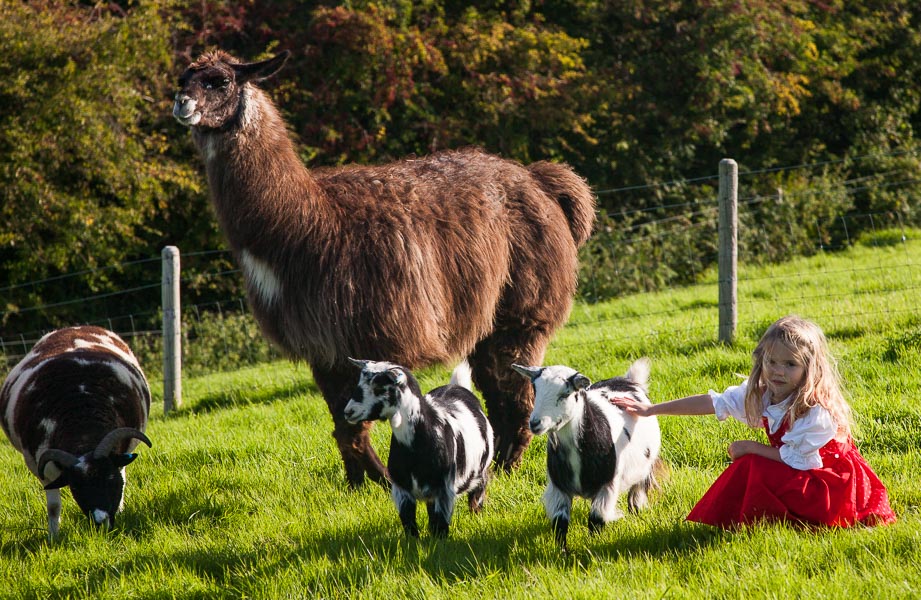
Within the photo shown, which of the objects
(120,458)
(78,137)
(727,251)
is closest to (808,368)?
(120,458)

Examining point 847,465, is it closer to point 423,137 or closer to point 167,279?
point 167,279

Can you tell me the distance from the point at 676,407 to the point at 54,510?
381 centimetres

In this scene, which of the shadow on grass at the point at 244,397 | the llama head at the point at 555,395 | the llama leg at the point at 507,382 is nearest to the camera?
the llama head at the point at 555,395

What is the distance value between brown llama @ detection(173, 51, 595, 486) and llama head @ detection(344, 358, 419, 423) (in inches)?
49.1

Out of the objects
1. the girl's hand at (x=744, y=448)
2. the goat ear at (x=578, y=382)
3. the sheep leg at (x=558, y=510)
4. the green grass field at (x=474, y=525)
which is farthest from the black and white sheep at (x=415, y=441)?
the girl's hand at (x=744, y=448)

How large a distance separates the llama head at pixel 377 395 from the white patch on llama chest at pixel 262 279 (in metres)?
1.51

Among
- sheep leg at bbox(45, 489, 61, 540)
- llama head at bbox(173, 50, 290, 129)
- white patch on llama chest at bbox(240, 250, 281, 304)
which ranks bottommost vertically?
sheep leg at bbox(45, 489, 61, 540)

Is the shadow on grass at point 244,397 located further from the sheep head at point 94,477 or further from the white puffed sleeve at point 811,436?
the white puffed sleeve at point 811,436

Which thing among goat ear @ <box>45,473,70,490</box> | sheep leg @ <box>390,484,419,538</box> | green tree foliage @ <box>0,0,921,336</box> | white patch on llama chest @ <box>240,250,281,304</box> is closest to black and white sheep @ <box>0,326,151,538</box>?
goat ear @ <box>45,473,70,490</box>

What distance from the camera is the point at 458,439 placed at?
481 centimetres

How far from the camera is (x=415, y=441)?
457cm

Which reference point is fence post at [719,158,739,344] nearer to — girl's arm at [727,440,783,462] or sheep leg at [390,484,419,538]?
girl's arm at [727,440,783,462]

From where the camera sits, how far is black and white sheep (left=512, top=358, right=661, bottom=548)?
13.9ft

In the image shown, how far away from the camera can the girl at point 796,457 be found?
4.33m
